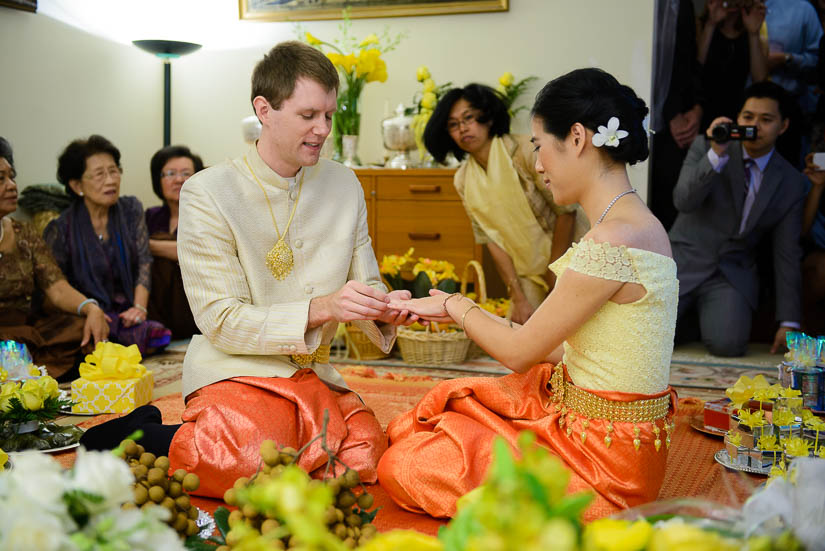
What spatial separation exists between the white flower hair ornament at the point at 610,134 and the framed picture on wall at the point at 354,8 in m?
3.64

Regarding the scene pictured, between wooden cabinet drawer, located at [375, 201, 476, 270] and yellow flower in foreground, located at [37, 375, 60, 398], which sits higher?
wooden cabinet drawer, located at [375, 201, 476, 270]

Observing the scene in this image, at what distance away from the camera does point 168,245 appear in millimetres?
4699

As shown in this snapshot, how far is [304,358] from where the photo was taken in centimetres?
228

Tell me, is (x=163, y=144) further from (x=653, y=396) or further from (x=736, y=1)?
(x=653, y=396)

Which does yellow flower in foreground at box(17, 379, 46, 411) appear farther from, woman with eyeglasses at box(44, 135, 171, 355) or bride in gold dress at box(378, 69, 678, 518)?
woman with eyeglasses at box(44, 135, 171, 355)

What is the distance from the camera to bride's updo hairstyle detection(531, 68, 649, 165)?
1835 mm

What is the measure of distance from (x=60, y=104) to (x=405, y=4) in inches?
87.8

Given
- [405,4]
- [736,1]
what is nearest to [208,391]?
[405,4]

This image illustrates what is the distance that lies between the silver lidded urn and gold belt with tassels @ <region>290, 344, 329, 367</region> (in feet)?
9.33

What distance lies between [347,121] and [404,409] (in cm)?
251

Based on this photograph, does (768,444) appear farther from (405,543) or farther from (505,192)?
(505,192)

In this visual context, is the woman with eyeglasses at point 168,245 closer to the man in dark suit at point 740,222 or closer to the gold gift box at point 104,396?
the gold gift box at point 104,396

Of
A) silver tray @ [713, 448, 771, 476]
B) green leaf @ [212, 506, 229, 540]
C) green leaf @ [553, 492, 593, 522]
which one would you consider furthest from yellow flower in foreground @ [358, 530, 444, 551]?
silver tray @ [713, 448, 771, 476]

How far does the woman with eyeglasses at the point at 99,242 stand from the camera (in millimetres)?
4105
